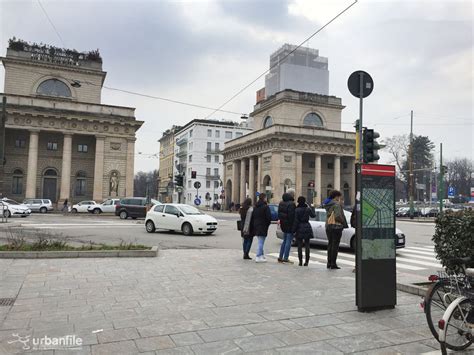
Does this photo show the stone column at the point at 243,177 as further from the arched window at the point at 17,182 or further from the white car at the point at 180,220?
the white car at the point at 180,220

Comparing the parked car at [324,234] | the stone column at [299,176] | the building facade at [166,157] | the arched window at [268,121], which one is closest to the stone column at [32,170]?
the stone column at [299,176]

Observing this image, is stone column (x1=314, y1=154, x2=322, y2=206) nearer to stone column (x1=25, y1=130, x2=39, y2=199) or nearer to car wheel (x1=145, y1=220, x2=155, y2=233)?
stone column (x1=25, y1=130, x2=39, y2=199)

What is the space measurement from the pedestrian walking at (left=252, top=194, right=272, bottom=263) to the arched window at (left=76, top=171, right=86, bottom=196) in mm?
43233

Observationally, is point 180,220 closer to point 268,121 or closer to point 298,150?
point 298,150

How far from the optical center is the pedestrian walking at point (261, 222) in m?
10.8

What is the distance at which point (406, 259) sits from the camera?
12.7m

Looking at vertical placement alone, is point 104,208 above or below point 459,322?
below

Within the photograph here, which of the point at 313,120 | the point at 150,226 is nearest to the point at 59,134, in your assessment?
the point at 150,226

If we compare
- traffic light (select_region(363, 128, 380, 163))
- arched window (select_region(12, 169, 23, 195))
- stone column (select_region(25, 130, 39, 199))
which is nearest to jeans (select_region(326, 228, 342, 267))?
traffic light (select_region(363, 128, 380, 163))

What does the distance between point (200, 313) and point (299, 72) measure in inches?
2600

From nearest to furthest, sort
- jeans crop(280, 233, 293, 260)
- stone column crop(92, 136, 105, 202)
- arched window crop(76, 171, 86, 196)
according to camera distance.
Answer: jeans crop(280, 233, 293, 260) < stone column crop(92, 136, 105, 202) < arched window crop(76, 171, 86, 196)

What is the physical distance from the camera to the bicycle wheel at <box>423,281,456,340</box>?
4.57 metres

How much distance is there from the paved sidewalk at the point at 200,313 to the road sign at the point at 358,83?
12.6 ft

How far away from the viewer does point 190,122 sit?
101188mm
